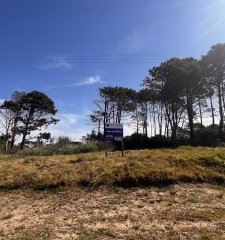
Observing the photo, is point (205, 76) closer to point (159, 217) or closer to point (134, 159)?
point (134, 159)

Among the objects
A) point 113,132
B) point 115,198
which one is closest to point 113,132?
point 113,132

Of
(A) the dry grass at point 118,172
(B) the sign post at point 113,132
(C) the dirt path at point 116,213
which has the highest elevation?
(B) the sign post at point 113,132

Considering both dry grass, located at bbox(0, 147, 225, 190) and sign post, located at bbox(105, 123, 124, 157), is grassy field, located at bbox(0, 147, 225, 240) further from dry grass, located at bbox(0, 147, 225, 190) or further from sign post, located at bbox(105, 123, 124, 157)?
sign post, located at bbox(105, 123, 124, 157)

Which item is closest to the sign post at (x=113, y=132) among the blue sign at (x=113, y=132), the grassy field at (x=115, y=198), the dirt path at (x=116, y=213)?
the blue sign at (x=113, y=132)

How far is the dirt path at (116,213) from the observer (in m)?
6.13

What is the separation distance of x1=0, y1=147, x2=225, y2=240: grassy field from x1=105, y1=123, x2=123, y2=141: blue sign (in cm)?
106

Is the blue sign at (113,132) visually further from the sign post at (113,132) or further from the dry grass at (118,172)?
the dry grass at (118,172)

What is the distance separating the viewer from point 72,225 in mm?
6680

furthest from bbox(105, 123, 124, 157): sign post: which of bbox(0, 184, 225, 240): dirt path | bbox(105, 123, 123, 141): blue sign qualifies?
bbox(0, 184, 225, 240): dirt path

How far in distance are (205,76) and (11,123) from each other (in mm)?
22557

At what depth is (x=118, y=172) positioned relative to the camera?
415 inches

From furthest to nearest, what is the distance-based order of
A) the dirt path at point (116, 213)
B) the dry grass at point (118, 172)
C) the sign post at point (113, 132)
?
the sign post at point (113, 132), the dry grass at point (118, 172), the dirt path at point (116, 213)

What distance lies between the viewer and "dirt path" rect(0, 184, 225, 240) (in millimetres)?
6133

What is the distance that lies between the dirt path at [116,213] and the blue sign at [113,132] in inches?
159
